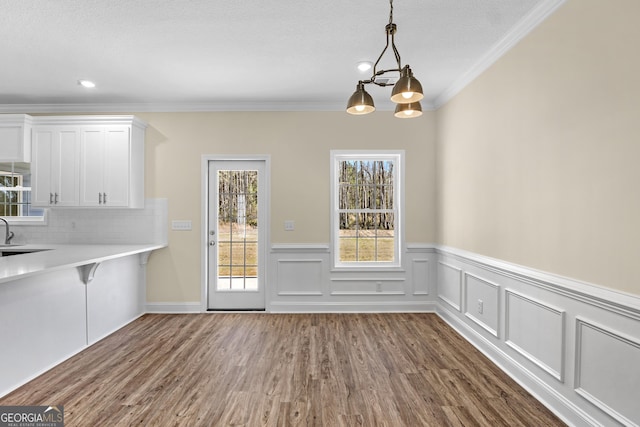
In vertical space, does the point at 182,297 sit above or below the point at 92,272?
below

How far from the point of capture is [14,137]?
411 cm

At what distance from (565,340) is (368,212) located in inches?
108

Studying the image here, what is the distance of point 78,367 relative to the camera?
295 centimetres

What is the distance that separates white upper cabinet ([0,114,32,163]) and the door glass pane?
2.29 meters

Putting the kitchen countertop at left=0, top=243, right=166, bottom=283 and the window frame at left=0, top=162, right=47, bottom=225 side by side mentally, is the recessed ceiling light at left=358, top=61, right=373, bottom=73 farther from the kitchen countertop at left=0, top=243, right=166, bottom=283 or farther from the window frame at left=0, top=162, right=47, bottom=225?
the window frame at left=0, top=162, right=47, bottom=225

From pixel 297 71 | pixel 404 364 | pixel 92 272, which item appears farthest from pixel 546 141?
pixel 92 272

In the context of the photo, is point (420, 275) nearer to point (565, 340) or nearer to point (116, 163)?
point (565, 340)

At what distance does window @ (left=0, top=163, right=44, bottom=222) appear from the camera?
4.38m

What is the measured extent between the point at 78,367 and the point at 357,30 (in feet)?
12.1

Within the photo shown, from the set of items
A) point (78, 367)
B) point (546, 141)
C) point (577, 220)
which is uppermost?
point (546, 141)

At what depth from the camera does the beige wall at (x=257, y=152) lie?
178 inches

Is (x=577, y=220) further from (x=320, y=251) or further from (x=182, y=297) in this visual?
(x=182, y=297)

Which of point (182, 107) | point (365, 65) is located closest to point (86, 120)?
point (182, 107)

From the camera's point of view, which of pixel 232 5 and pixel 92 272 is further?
pixel 92 272
